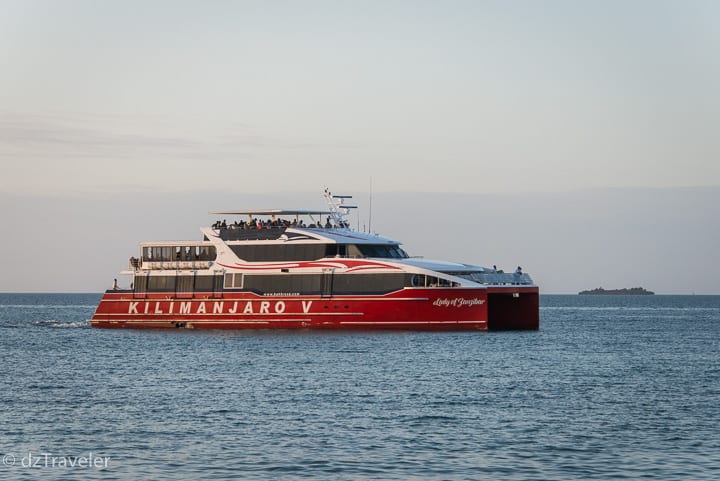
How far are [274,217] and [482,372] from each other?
27662 mm

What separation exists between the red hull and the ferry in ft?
0.19

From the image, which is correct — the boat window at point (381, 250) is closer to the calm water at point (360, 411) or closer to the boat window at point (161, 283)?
the calm water at point (360, 411)

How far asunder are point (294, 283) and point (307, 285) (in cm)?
86

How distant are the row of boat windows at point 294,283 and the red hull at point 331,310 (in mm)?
438

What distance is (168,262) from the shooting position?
230ft

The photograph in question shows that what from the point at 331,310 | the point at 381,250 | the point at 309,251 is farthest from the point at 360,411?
the point at 381,250

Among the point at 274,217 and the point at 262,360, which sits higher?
the point at 274,217

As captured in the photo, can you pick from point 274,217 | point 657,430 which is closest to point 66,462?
point 657,430

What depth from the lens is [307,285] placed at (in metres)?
64.9

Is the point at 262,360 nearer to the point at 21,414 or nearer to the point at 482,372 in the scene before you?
the point at 482,372

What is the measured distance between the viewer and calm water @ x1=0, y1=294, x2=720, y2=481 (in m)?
25.0

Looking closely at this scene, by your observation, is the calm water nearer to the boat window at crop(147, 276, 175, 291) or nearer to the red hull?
the red hull
